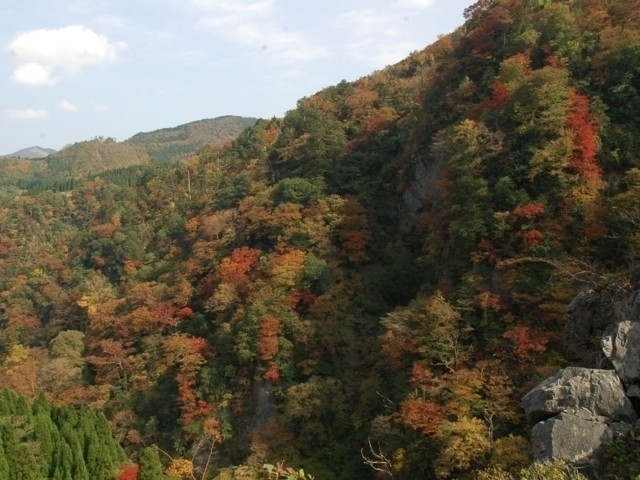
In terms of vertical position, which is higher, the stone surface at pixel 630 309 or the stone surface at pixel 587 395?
the stone surface at pixel 630 309

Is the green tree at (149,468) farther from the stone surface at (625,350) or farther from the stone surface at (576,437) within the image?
the stone surface at (625,350)

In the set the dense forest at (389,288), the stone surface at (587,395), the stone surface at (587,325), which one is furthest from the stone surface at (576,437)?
the stone surface at (587,325)

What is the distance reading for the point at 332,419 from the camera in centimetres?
2394

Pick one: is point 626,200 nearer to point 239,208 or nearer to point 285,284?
point 285,284

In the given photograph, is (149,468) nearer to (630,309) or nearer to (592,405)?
(592,405)

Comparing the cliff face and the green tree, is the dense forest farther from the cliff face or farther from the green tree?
the cliff face

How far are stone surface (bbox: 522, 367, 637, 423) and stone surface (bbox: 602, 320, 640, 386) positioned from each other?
0.64 feet

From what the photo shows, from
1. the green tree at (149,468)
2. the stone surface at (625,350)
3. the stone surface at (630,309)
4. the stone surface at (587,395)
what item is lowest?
the green tree at (149,468)

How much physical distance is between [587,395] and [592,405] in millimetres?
213

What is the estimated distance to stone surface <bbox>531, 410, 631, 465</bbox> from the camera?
10.8m

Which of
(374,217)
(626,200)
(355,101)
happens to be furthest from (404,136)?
(626,200)

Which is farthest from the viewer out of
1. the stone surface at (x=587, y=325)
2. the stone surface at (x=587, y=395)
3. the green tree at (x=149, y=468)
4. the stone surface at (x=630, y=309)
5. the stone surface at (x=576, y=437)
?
the green tree at (x=149, y=468)

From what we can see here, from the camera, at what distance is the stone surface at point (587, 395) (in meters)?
11.5

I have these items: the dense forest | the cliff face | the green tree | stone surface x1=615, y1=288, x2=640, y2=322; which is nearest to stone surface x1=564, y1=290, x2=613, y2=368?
the dense forest
